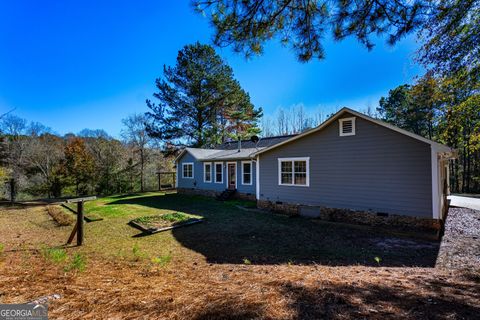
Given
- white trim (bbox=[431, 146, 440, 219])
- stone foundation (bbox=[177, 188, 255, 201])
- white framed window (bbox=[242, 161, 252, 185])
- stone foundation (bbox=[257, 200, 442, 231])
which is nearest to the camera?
white trim (bbox=[431, 146, 440, 219])

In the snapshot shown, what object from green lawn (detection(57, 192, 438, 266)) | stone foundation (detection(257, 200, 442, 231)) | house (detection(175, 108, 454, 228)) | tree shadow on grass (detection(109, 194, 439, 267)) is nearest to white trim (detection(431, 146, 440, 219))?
house (detection(175, 108, 454, 228))

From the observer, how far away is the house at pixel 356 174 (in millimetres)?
7516

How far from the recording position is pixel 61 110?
68.4 ft

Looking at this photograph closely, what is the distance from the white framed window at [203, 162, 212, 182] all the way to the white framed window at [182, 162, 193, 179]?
5.27 ft

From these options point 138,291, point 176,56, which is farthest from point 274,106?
point 138,291

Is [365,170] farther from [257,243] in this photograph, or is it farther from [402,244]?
[257,243]

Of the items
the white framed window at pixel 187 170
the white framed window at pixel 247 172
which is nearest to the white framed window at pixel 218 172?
the white framed window at pixel 247 172

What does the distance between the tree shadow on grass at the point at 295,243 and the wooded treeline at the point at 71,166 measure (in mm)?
15554

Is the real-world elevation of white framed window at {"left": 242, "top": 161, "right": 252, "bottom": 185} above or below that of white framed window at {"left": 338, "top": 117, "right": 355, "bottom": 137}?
below

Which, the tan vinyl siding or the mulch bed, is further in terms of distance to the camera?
the mulch bed

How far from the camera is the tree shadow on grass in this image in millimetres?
5312

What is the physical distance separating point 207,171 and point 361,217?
1098 cm

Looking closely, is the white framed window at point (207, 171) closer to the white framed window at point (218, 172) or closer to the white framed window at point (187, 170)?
the white framed window at point (218, 172)

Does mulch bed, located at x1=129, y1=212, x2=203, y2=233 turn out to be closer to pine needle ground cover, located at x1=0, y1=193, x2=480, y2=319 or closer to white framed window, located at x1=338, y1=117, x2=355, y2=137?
pine needle ground cover, located at x1=0, y1=193, x2=480, y2=319
